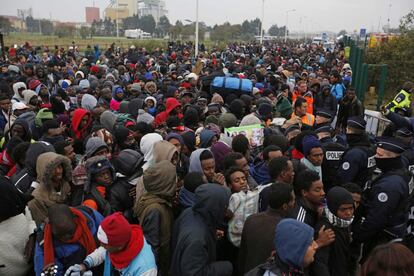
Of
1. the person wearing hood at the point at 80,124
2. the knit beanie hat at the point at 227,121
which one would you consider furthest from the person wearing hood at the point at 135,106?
the knit beanie hat at the point at 227,121

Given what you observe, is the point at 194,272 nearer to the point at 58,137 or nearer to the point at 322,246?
the point at 322,246

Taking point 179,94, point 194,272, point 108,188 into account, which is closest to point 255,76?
point 179,94

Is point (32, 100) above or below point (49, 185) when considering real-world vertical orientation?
above

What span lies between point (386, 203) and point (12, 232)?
3592 mm

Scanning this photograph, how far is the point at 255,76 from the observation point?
12430mm

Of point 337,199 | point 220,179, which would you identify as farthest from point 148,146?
point 337,199

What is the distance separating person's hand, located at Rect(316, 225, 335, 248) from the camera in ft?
9.61

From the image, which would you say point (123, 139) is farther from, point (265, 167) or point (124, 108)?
point (124, 108)

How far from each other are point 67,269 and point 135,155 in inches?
72.0

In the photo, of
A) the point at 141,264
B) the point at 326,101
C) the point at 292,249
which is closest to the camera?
the point at 292,249

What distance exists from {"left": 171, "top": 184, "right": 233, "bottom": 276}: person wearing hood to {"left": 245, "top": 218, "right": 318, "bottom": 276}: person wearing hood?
1.94 ft

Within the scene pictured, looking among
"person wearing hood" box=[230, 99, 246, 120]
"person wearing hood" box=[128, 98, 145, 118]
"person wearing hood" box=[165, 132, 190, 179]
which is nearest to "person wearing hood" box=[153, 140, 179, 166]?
"person wearing hood" box=[165, 132, 190, 179]

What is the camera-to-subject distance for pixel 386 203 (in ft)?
12.1

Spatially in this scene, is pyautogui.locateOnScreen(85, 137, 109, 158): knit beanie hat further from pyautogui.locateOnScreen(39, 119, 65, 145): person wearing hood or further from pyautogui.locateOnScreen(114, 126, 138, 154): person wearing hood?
pyautogui.locateOnScreen(39, 119, 65, 145): person wearing hood
